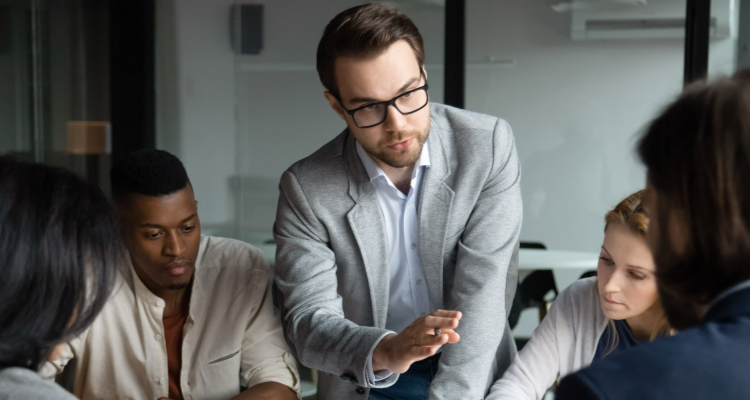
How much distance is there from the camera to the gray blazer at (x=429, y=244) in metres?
1.53

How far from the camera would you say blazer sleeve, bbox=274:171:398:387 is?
143 centimetres

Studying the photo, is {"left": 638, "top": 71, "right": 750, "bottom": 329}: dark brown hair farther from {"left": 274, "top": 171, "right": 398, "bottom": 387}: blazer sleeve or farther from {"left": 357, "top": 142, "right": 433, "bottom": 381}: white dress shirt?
{"left": 357, "top": 142, "right": 433, "bottom": 381}: white dress shirt

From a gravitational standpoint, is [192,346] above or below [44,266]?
below

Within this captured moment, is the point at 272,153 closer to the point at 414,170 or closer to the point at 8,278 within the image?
the point at 414,170

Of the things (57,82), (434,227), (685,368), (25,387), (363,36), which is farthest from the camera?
(57,82)

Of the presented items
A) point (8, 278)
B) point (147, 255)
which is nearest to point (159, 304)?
point (147, 255)

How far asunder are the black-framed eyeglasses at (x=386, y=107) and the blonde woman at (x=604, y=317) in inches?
22.9

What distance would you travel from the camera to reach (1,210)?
93 centimetres

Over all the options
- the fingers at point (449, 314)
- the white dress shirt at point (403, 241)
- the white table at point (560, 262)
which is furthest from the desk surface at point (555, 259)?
the fingers at point (449, 314)

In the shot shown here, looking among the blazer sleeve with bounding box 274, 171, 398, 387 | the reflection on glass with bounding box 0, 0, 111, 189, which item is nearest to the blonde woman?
the blazer sleeve with bounding box 274, 171, 398, 387

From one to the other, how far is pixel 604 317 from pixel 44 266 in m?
1.33

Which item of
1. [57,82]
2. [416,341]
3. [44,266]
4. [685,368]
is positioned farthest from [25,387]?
[57,82]

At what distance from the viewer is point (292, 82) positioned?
3178 mm

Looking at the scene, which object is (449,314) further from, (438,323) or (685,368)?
(685,368)
